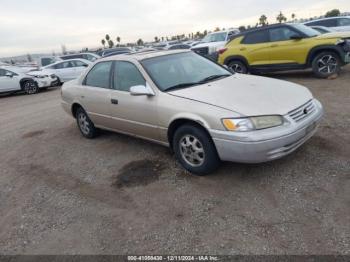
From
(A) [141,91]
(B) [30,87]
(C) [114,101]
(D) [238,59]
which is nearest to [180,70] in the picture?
(A) [141,91]

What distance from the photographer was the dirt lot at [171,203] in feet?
10.0

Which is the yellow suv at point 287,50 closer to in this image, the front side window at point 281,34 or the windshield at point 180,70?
the front side window at point 281,34

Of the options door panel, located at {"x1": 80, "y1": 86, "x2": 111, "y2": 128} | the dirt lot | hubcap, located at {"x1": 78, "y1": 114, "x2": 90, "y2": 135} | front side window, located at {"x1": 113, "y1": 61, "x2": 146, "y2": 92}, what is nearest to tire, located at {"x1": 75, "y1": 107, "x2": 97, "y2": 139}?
hubcap, located at {"x1": 78, "y1": 114, "x2": 90, "y2": 135}

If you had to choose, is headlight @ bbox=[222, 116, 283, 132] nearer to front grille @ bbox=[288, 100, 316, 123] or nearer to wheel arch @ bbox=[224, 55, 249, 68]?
front grille @ bbox=[288, 100, 316, 123]

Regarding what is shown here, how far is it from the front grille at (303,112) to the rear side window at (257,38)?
22.1ft

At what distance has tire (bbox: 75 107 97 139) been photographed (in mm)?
6289

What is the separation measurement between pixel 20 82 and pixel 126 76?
42.5 ft

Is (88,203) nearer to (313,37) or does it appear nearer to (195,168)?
(195,168)

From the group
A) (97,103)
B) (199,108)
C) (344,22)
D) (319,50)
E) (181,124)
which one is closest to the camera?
(199,108)

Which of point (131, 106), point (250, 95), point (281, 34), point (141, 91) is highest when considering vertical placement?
point (281, 34)

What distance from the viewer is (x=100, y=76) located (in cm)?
572

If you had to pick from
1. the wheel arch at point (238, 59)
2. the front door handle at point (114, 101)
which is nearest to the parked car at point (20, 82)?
the wheel arch at point (238, 59)

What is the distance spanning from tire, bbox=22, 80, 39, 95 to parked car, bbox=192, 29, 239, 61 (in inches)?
311

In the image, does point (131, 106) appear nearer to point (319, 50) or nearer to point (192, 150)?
point (192, 150)
